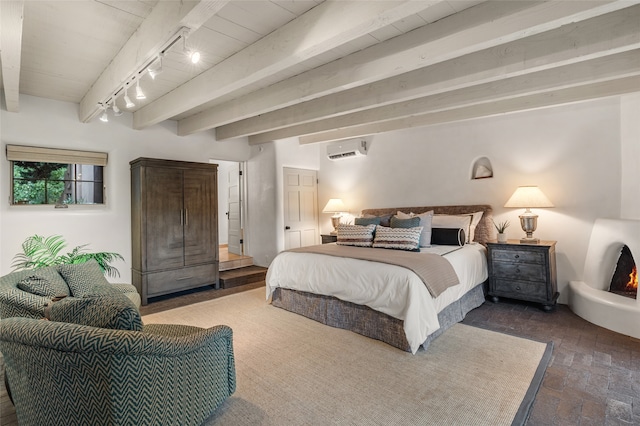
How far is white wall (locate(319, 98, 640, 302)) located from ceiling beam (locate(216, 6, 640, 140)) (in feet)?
6.04

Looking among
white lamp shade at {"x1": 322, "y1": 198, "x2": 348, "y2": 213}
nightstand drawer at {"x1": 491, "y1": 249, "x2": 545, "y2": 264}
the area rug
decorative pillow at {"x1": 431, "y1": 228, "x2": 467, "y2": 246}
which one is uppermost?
white lamp shade at {"x1": 322, "y1": 198, "x2": 348, "y2": 213}

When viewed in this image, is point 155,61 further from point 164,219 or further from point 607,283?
point 607,283

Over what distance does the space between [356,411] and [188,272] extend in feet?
11.1

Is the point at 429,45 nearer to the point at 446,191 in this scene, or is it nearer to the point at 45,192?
the point at 446,191

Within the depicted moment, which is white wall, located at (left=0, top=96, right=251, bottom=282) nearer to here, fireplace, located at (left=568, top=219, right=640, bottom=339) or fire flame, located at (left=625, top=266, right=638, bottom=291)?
fireplace, located at (left=568, top=219, right=640, bottom=339)

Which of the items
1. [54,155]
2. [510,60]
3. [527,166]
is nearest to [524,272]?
[527,166]

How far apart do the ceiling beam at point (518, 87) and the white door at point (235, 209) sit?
2657 millimetres

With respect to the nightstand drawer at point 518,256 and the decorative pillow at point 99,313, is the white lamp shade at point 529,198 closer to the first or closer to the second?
the nightstand drawer at point 518,256

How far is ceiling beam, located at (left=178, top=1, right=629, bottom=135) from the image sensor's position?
174cm

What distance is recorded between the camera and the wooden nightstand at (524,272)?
349 cm

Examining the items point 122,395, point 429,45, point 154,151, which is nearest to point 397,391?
point 122,395

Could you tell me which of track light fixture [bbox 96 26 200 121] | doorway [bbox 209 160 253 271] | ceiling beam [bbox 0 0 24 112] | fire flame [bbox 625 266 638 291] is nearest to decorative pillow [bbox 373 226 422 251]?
fire flame [bbox 625 266 638 291]

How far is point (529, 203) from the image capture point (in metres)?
3.65

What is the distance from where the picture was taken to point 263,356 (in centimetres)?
264
